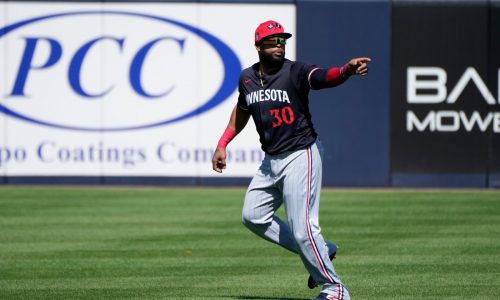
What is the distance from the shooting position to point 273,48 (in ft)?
25.5

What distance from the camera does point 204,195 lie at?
1733cm

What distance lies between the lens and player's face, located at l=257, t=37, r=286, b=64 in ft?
25.5

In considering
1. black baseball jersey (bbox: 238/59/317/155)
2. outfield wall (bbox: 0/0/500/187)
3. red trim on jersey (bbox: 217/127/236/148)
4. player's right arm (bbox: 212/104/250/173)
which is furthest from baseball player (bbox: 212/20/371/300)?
outfield wall (bbox: 0/0/500/187)

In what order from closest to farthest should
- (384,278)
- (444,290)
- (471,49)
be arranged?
(444,290)
(384,278)
(471,49)

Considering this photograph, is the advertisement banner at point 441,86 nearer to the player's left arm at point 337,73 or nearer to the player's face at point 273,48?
the player's face at point 273,48

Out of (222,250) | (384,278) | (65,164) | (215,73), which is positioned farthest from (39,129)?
(384,278)

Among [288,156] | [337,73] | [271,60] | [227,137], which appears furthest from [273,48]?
[227,137]

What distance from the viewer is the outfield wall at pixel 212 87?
18.9 meters

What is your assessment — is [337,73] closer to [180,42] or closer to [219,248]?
[219,248]

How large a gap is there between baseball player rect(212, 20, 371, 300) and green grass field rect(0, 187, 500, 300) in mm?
619

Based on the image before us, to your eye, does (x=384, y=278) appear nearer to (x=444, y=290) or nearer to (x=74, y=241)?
(x=444, y=290)

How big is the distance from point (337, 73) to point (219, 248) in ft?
14.1

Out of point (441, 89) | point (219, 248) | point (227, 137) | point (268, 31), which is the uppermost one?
point (268, 31)

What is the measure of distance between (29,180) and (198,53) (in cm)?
371
